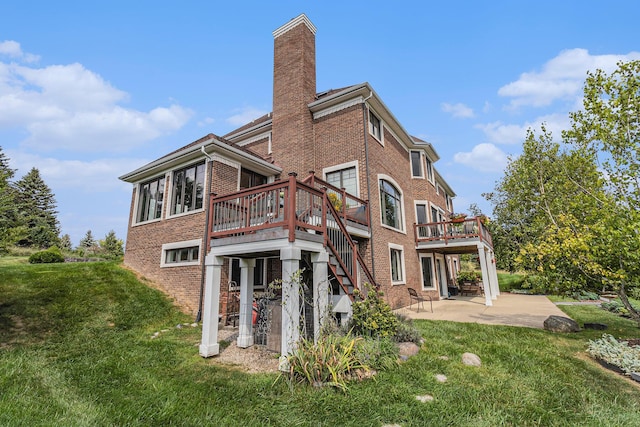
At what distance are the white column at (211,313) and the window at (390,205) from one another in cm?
803

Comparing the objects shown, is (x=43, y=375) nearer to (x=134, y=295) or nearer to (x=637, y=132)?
(x=134, y=295)

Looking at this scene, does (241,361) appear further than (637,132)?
No

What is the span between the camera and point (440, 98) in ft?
40.8

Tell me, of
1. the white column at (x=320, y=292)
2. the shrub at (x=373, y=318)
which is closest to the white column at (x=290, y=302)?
the white column at (x=320, y=292)

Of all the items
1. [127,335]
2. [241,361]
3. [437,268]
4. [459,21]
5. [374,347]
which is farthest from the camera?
[437,268]

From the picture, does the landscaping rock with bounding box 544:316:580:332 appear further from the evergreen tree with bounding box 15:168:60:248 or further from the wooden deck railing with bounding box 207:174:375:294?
the evergreen tree with bounding box 15:168:60:248

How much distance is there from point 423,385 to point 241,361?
11.8ft

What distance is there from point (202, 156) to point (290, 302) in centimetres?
788

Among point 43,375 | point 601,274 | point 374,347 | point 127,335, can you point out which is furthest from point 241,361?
point 601,274

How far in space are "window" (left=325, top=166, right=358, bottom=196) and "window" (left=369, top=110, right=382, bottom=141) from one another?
2213mm

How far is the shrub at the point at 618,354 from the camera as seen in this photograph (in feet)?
16.4

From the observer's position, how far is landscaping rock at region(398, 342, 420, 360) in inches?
228

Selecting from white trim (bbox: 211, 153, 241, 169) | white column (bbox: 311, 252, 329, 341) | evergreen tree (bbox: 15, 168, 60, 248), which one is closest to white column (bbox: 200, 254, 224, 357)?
white column (bbox: 311, 252, 329, 341)

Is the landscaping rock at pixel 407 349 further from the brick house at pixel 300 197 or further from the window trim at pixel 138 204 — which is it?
the window trim at pixel 138 204
